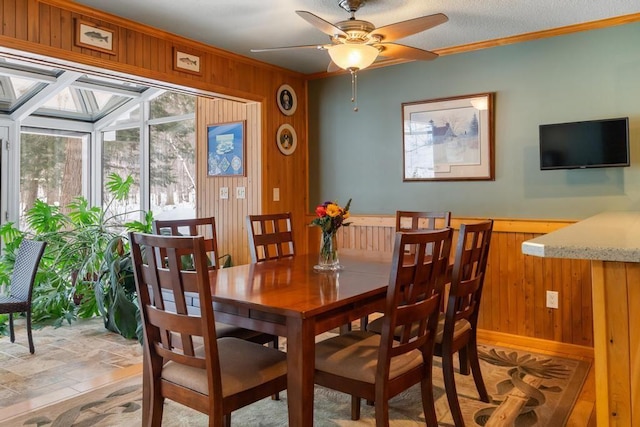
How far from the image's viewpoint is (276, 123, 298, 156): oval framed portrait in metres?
4.61

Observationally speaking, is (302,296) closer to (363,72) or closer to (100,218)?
(363,72)

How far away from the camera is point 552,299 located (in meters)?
3.56

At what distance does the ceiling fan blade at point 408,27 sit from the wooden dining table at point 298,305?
51.4 inches

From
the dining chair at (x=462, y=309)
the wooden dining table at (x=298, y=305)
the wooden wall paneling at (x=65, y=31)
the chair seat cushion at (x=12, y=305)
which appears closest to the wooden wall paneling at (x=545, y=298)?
the dining chair at (x=462, y=309)

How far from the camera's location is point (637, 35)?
3.27 meters

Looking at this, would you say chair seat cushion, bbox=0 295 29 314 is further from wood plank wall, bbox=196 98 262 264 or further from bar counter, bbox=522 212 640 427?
bar counter, bbox=522 212 640 427

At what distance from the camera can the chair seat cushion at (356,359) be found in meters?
1.98

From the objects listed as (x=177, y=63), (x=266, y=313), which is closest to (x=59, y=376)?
(x=266, y=313)

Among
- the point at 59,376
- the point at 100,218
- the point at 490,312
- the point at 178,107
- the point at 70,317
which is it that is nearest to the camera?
the point at 59,376

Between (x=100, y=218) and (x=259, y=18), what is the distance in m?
2.86

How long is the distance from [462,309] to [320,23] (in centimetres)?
166

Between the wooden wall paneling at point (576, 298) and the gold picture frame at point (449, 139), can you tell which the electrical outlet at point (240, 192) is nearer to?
the gold picture frame at point (449, 139)

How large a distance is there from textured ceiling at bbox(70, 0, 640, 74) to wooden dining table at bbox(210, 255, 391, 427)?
1.70 meters

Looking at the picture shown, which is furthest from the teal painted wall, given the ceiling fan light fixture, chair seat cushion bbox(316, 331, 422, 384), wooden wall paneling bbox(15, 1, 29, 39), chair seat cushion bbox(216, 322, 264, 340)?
wooden wall paneling bbox(15, 1, 29, 39)
